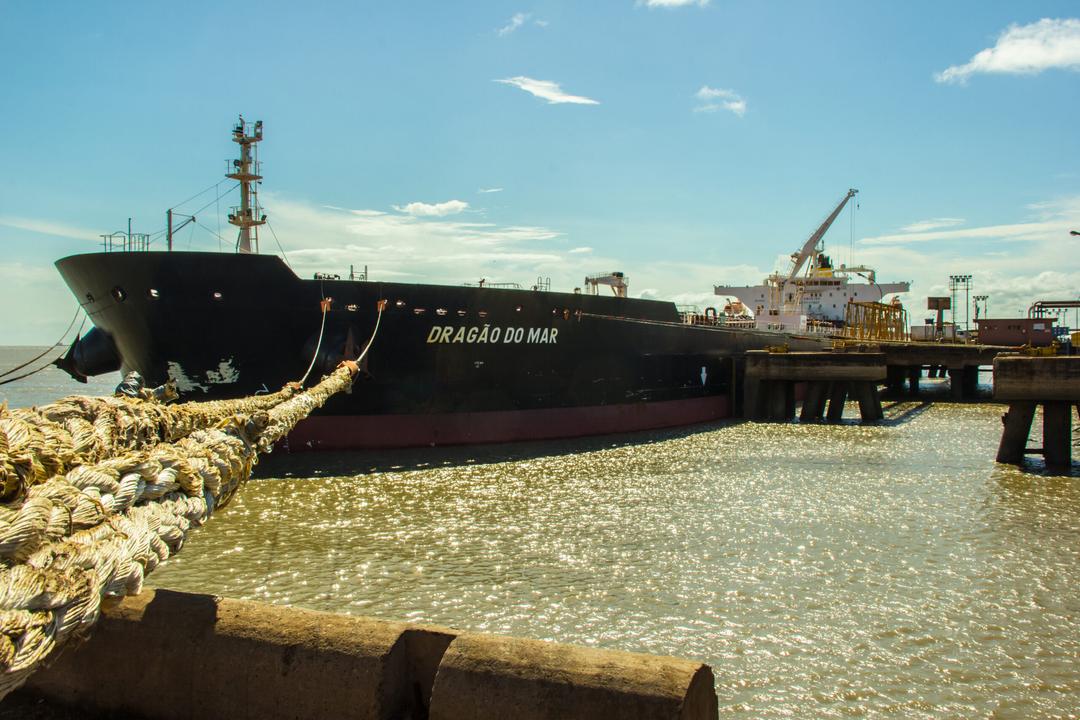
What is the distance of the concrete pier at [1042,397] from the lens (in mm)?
14172

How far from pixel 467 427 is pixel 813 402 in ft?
42.1

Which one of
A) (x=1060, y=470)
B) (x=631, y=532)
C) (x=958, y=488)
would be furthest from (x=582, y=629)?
(x=1060, y=470)

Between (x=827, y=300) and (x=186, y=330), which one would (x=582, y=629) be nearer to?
(x=186, y=330)

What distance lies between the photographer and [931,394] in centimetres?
3944

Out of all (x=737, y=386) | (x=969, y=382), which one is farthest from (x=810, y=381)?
(x=969, y=382)

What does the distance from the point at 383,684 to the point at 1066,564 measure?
8506 mm

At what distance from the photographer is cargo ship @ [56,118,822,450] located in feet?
47.1

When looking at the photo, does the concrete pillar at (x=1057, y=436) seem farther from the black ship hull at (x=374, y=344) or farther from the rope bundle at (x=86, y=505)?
the rope bundle at (x=86, y=505)

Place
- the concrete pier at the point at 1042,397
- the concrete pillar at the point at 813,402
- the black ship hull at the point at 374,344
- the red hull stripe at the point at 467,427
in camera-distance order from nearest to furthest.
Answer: the concrete pier at the point at 1042,397 → the black ship hull at the point at 374,344 → the red hull stripe at the point at 467,427 → the concrete pillar at the point at 813,402

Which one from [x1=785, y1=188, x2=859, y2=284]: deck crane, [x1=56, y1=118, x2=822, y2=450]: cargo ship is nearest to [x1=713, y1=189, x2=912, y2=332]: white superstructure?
[x1=785, y1=188, x2=859, y2=284]: deck crane

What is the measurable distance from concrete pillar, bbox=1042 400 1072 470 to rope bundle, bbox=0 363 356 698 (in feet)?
51.3

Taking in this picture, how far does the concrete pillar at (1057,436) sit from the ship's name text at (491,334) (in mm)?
10381

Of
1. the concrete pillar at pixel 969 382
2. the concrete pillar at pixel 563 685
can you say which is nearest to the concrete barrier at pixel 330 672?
the concrete pillar at pixel 563 685

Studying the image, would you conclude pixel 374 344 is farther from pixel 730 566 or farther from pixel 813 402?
pixel 813 402
